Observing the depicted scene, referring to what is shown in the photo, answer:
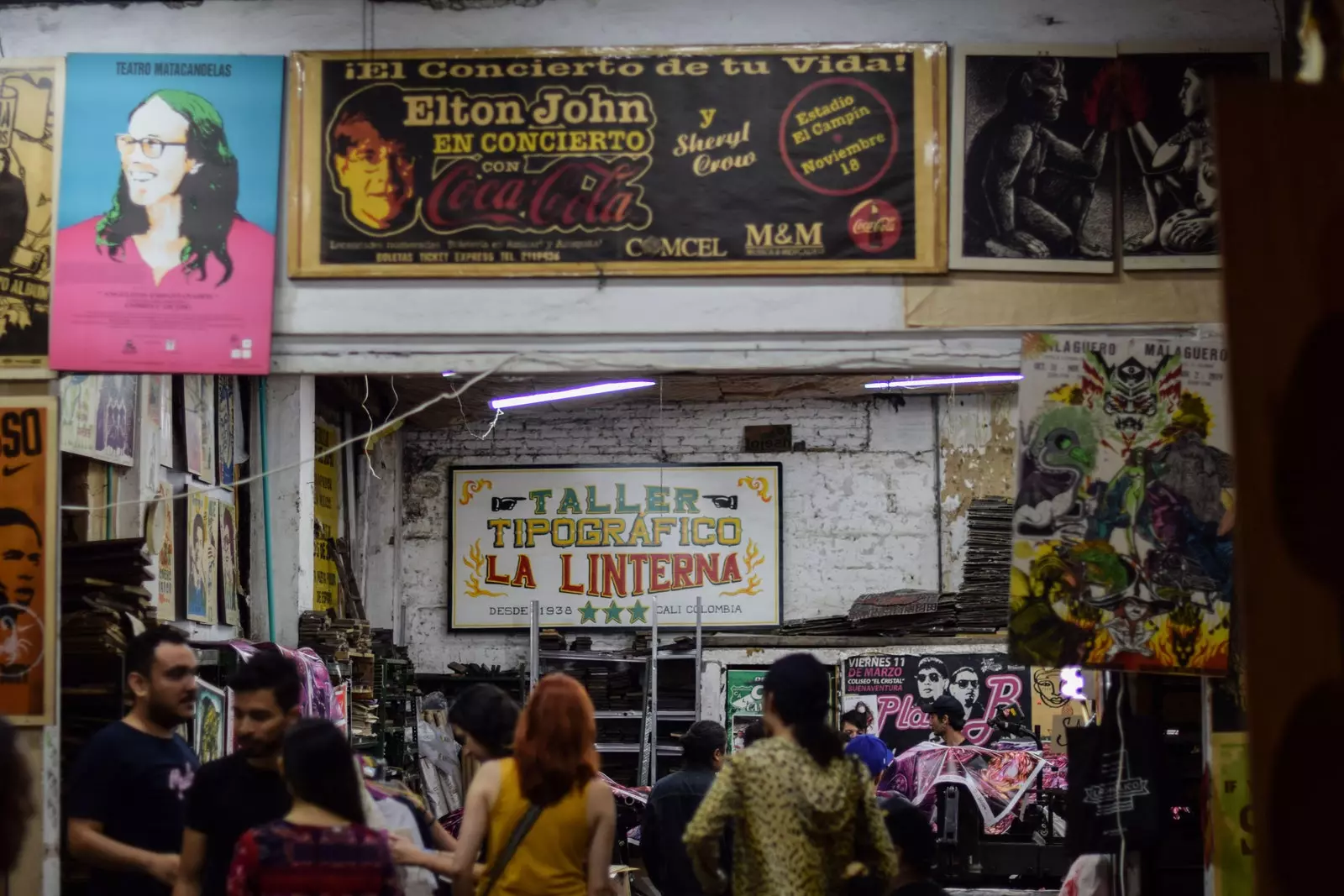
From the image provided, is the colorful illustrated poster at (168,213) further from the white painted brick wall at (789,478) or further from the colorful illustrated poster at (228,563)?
the white painted brick wall at (789,478)

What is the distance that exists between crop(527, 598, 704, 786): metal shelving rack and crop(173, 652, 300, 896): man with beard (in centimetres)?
1075

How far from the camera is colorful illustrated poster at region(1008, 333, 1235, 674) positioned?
5.83 m

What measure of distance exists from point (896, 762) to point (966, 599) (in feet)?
14.8

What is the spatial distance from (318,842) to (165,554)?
641 centimetres

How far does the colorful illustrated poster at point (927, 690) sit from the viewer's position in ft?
50.8

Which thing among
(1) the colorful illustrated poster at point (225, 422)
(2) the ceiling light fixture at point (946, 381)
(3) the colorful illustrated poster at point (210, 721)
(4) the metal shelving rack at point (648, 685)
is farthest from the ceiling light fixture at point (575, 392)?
(3) the colorful illustrated poster at point (210, 721)

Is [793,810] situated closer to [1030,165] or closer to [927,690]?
[1030,165]

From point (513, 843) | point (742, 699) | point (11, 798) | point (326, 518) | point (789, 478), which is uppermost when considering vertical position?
point (789, 478)

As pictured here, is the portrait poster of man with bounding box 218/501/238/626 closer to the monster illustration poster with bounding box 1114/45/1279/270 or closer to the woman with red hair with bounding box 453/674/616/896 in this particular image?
the woman with red hair with bounding box 453/674/616/896

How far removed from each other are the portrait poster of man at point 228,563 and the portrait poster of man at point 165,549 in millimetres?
828

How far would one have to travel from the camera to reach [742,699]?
1578 cm

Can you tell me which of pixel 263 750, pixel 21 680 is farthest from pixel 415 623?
pixel 263 750

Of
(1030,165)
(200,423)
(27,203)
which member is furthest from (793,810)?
(200,423)

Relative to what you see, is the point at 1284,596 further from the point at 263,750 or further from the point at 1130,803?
the point at 1130,803
